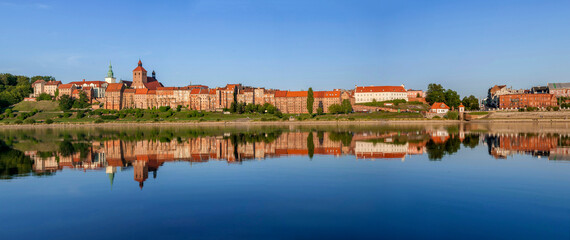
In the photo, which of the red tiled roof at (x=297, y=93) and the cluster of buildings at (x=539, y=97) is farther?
the red tiled roof at (x=297, y=93)

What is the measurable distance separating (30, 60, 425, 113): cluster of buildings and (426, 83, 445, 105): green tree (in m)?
5.28

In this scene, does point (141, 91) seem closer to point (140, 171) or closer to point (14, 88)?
point (14, 88)

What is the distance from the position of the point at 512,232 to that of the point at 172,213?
7938mm

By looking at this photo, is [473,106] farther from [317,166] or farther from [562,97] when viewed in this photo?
[317,166]

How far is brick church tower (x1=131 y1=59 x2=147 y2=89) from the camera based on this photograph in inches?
4628

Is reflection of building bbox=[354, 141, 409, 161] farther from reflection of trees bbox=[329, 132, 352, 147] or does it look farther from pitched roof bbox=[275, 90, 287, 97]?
pitched roof bbox=[275, 90, 287, 97]

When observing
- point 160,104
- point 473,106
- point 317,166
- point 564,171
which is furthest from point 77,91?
point 564,171

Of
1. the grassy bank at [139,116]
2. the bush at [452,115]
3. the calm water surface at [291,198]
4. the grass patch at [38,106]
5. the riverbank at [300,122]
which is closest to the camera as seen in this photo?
the calm water surface at [291,198]

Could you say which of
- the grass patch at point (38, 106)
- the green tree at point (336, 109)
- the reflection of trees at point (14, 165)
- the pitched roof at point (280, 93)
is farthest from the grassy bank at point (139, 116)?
the reflection of trees at point (14, 165)

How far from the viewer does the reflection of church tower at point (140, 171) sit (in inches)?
632

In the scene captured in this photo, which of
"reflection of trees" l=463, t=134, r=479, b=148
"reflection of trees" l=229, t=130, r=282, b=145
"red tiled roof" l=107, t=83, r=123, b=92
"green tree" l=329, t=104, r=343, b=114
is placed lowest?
"reflection of trees" l=463, t=134, r=479, b=148

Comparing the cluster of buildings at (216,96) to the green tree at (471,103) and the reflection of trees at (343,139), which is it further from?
the reflection of trees at (343,139)

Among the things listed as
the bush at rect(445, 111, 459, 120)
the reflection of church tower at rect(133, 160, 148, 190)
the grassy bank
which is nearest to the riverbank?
the bush at rect(445, 111, 459, 120)

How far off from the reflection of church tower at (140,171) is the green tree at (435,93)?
84339mm
